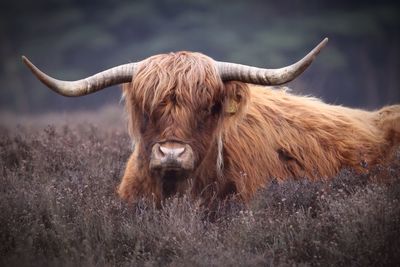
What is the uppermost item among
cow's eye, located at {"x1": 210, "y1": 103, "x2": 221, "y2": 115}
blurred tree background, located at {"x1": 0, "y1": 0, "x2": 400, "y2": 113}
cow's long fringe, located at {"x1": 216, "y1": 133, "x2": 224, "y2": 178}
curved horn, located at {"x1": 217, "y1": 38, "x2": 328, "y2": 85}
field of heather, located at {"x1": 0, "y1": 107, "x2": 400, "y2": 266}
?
blurred tree background, located at {"x1": 0, "y1": 0, "x2": 400, "y2": 113}

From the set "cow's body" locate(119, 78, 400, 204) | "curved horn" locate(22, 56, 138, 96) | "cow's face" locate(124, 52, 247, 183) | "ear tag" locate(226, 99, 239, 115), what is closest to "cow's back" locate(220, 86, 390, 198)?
"cow's body" locate(119, 78, 400, 204)

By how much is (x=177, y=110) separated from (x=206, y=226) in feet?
3.09

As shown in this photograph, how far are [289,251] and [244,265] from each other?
408 mm

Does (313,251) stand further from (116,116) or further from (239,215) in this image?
(116,116)

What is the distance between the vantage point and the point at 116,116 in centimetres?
1507

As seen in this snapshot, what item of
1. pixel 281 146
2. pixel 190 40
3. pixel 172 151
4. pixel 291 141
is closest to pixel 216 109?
pixel 172 151

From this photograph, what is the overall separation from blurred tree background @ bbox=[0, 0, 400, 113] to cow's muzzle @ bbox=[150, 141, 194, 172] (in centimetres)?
2203

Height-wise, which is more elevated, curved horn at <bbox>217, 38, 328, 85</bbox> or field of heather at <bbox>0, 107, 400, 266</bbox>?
curved horn at <bbox>217, 38, 328, 85</bbox>

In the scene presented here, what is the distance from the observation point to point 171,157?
5.37 metres

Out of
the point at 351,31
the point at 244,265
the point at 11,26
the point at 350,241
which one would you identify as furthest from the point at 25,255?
the point at 11,26

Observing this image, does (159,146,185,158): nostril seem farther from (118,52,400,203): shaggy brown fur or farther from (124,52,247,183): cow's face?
(118,52,400,203): shaggy brown fur

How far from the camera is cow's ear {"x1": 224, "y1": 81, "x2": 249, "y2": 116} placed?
6078 millimetres

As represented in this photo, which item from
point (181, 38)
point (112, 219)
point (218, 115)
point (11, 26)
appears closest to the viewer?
point (112, 219)

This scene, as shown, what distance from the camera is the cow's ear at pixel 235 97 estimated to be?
239 inches
